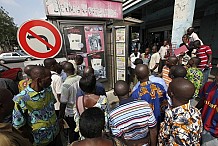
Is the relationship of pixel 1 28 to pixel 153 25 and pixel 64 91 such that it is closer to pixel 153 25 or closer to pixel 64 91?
pixel 153 25

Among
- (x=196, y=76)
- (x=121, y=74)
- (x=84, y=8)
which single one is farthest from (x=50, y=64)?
(x=196, y=76)

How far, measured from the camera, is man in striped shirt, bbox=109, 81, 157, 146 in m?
1.46

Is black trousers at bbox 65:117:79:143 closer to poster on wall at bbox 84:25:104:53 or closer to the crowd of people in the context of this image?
the crowd of people

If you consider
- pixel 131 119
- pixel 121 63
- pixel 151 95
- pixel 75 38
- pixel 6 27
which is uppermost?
pixel 6 27

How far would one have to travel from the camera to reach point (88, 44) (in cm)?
438

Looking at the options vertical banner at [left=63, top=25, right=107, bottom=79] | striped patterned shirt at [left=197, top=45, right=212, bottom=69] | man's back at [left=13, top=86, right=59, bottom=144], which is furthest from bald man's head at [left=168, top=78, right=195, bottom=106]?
vertical banner at [left=63, top=25, right=107, bottom=79]

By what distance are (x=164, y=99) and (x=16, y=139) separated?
5.92ft

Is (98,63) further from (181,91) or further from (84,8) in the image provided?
(181,91)

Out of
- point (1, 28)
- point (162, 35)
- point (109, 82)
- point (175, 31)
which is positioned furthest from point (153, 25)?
point (1, 28)

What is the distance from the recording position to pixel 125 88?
5.09 ft

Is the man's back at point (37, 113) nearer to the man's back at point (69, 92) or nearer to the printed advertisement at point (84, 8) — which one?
the man's back at point (69, 92)

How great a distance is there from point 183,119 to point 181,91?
0.92 ft

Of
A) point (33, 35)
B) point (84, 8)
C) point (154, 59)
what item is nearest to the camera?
point (33, 35)

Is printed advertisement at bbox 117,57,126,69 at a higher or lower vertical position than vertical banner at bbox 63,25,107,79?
lower
